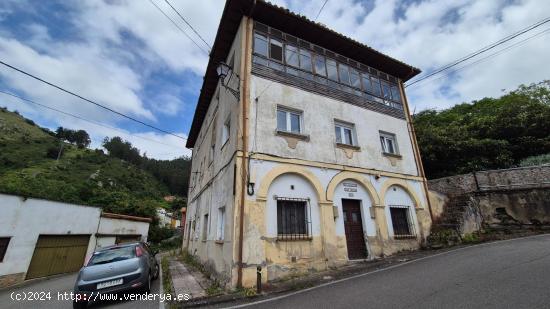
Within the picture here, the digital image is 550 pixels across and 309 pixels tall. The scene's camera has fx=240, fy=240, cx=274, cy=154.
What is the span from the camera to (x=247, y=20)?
9484mm

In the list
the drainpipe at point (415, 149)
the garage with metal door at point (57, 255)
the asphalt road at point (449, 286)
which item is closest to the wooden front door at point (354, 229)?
the asphalt road at point (449, 286)

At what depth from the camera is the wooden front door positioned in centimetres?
855

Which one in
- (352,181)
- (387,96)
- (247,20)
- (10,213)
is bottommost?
(10,213)

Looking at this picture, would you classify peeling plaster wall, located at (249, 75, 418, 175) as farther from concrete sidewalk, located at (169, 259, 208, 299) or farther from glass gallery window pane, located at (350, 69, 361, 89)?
concrete sidewalk, located at (169, 259, 208, 299)

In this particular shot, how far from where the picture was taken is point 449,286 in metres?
4.75

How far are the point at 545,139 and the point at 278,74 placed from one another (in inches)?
739

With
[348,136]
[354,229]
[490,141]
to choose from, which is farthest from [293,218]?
[490,141]

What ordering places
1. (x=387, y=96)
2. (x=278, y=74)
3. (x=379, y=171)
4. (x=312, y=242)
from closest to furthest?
(x=312, y=242), (x=278, y=74), (x=379, y=171), (x=387, y=96)

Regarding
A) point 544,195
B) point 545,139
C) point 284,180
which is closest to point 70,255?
point 284,180

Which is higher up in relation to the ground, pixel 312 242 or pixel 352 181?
pixel 352 181

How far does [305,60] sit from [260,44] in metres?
2.13

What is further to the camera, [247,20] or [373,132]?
[373,132]

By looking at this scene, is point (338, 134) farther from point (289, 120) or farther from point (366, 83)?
point (366, 83)

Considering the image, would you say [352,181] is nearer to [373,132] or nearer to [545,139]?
[373,132]
